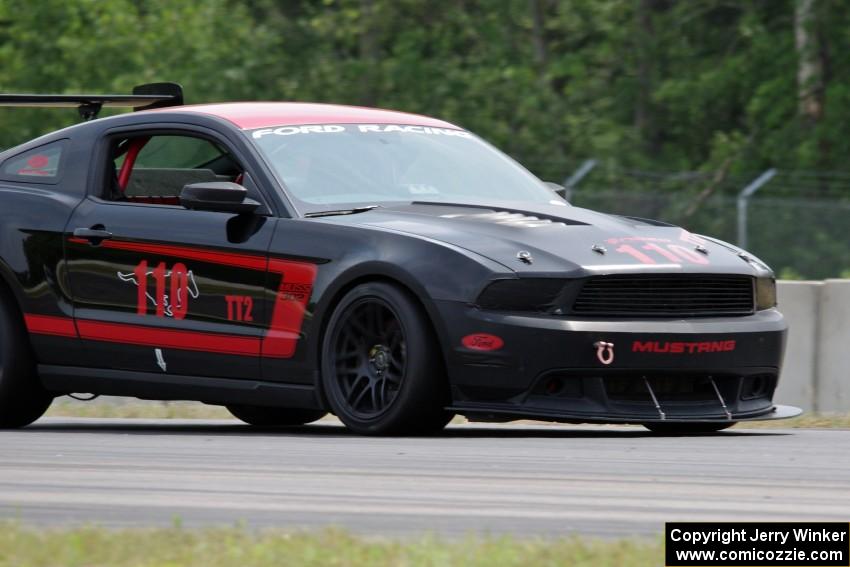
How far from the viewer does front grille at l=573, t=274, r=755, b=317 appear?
8.15 metres

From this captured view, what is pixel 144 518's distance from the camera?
5875 millimetres

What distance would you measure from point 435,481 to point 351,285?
1995 millimetres

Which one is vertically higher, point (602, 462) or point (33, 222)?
point (33, 222)

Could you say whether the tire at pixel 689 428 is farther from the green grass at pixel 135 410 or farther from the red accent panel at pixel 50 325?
the green grass at pixel 135 410

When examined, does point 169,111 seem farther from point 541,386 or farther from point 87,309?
point 541,386

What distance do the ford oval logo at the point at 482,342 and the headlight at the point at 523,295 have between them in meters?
0.12

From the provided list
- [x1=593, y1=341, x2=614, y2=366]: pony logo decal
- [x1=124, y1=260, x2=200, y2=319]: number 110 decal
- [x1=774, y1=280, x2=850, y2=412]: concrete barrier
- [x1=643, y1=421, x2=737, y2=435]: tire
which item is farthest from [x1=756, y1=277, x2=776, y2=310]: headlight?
[x1=774, y1=280, x2=850, y2=412]: concrete barrier

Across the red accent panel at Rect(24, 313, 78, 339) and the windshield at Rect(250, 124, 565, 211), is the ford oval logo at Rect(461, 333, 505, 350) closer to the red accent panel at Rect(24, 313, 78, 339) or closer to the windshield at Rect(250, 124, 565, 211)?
the windshield at Rect(250, 124, 565, 211)

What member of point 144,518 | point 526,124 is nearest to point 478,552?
point 144,518

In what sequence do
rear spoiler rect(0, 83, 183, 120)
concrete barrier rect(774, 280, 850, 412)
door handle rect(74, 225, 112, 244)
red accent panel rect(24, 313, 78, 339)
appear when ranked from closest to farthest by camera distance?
door handle rect(74, 225, 112, 244) < red accent panel rect(24, 313, 78, 339) < rear spoiler rect(0, 83, 183, 120) < concrete barrier rect(774, 280, 850, 412)

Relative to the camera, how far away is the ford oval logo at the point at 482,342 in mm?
8086

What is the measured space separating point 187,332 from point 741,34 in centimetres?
2409

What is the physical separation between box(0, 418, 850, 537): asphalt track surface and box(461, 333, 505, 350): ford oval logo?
15.7 inches

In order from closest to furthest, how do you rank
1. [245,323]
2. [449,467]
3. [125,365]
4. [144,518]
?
[144,518]
[449,467]
[245,323]
[125,365]
